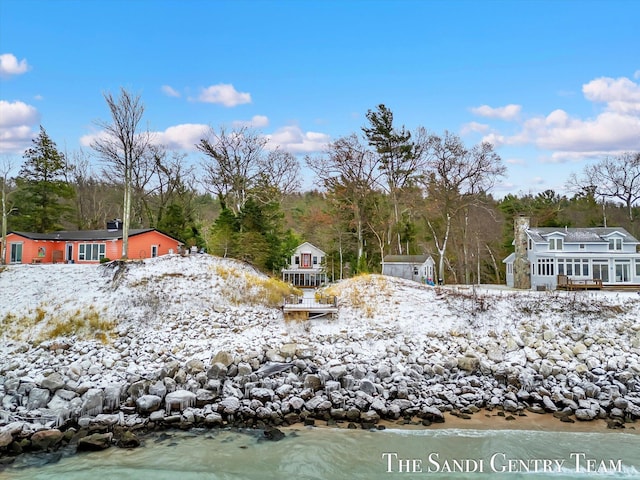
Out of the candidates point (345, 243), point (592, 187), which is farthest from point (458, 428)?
point (592, 187)

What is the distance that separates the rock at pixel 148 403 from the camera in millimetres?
11500

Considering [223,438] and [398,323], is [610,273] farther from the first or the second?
[223,438]

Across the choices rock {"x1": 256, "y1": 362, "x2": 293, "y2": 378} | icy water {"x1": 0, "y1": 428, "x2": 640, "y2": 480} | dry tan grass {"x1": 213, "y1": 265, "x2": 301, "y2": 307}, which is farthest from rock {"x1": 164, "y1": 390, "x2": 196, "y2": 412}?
dry tan grass {"x1": 213, "y1": 265, "x2": 301, "y2": 307}

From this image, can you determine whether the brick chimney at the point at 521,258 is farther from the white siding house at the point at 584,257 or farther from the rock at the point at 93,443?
the rock at the point at 93,443

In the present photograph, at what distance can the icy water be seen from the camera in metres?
9.05

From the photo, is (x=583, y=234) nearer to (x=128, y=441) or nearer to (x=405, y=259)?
(x=405, y=259)

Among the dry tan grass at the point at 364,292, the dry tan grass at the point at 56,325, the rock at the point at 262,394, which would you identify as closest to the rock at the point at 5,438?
the dry tan grass at the point at 56,325

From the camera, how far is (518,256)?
23.9 m

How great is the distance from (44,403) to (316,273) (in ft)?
69.2

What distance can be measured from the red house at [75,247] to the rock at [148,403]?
13.4 m

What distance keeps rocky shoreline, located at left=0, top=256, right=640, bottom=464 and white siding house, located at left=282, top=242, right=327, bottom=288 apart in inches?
569

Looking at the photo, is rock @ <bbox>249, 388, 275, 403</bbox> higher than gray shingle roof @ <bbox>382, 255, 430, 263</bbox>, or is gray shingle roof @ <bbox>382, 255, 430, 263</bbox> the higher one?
gray shingle roof @ <bbox>382, 255, 430, 263</bbox>

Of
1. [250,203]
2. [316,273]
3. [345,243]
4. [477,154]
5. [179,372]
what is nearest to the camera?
[179,372]

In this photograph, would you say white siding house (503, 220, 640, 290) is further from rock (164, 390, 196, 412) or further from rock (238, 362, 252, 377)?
rock (164, 390, 196, 412)
